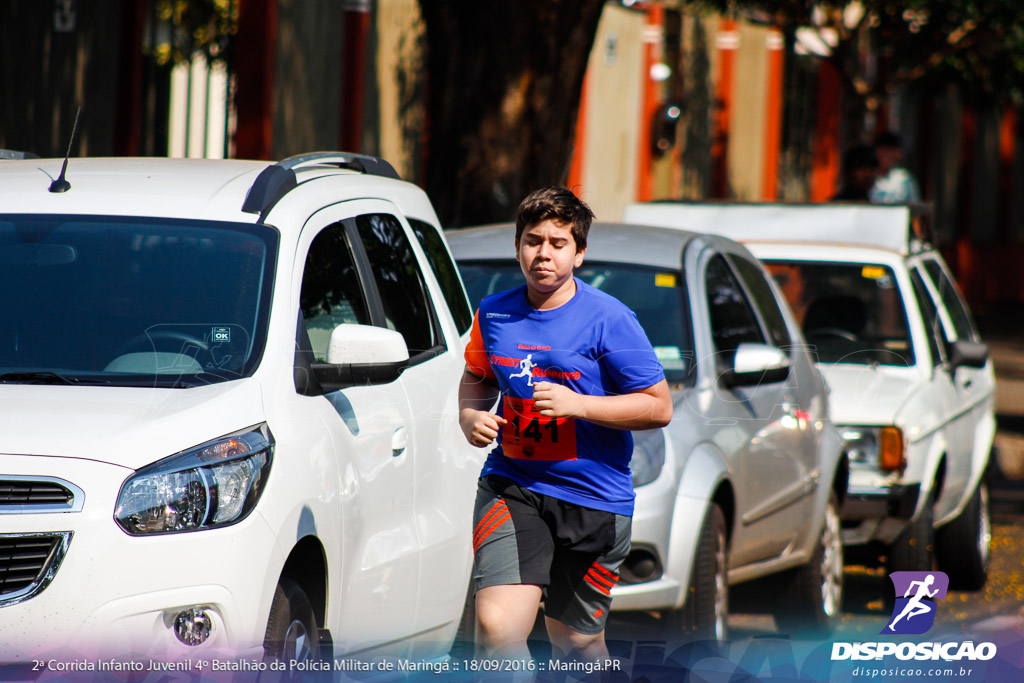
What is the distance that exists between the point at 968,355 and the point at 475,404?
15.8ft

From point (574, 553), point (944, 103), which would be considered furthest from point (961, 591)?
point (944, 103)

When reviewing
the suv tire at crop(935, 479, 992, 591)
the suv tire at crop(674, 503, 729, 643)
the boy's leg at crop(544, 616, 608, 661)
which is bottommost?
the suv tire at crop(935, 479, 992, 591)

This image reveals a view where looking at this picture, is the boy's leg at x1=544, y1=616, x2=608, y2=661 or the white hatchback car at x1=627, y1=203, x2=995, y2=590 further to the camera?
the white hatchback car at x1=627, y1=203, x2=995, y2=590

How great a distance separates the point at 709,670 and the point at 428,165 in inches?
227

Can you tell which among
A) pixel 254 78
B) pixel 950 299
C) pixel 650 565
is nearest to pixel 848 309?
pixel 950 299

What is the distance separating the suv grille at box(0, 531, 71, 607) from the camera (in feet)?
11.8

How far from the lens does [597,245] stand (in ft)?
22.5

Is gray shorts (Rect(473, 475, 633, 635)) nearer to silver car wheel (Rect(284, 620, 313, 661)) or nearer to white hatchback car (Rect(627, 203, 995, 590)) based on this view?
silver car wheel (Rect(284, 620, 313, 661))

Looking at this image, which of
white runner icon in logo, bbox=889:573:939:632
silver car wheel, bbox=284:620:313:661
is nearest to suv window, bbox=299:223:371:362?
silver car wheel, bbox=284:620:313:661

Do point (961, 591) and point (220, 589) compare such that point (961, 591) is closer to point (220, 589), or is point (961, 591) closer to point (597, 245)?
point (597, 245)

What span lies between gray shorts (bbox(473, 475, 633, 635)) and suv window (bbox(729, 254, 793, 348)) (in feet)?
9.99

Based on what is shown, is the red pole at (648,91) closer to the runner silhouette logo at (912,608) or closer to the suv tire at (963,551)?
the suv tire at (963,551)

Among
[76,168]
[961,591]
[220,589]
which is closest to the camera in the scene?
[220,589]

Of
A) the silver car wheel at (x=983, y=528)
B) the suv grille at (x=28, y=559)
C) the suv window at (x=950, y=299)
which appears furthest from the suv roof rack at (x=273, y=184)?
the suv window at (x=950, y=299)
